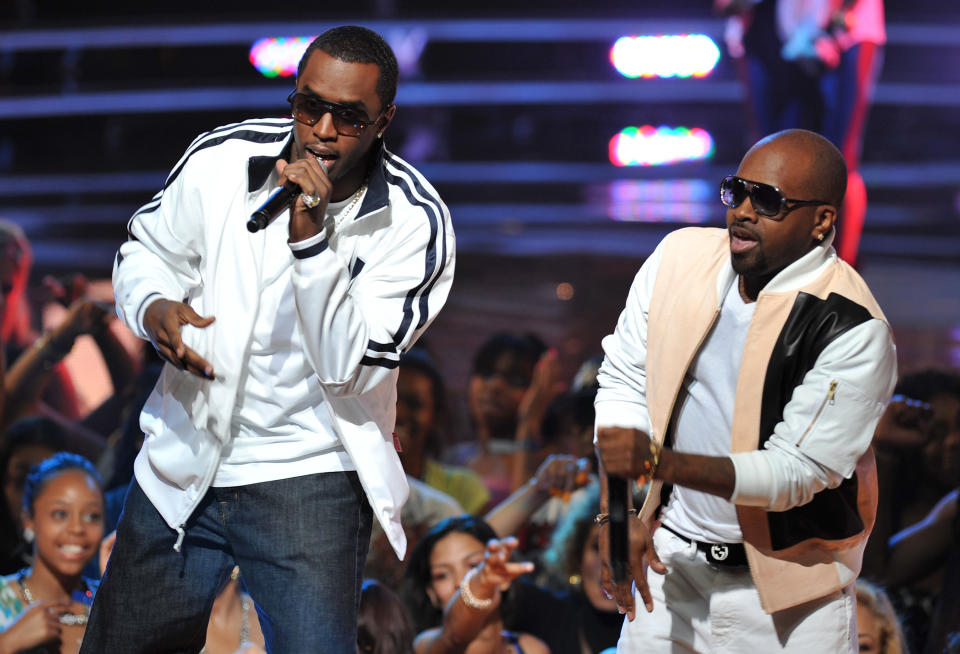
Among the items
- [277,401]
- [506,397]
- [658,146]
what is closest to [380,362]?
[277,401]

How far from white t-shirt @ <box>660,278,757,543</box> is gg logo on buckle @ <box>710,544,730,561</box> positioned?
15 mm

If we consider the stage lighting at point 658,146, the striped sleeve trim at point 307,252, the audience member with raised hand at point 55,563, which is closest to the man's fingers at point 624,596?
the striped sleeve trim at point 307,252

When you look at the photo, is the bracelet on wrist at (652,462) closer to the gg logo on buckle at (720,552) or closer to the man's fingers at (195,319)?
the gg logo on buckle at (720,552)

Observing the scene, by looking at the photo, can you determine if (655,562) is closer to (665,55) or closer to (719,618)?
(719,618)

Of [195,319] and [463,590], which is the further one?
[463,590]

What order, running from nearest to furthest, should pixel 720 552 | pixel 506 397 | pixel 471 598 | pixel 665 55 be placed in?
pixel 720 552 < pixel 471 598 < pixel 506 397 < pixel 665 55

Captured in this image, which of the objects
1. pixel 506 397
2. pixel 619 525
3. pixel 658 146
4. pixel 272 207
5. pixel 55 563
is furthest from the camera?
pixel 658 146

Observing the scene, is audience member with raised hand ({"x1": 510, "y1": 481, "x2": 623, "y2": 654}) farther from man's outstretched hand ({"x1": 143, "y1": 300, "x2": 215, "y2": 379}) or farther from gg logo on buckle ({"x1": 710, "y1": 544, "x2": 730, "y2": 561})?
man's outstretched hand ({"x1": 143, "y1": 300, "x2": 215, "y2": 379})

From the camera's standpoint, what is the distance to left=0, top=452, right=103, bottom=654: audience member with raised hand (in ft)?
11.1

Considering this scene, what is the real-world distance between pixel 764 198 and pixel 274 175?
1.01m

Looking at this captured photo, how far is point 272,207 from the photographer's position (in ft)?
6.77

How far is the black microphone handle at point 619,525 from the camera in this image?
216cm

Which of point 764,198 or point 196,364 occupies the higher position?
point 764,198

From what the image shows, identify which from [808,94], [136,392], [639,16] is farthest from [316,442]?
[639,16]
